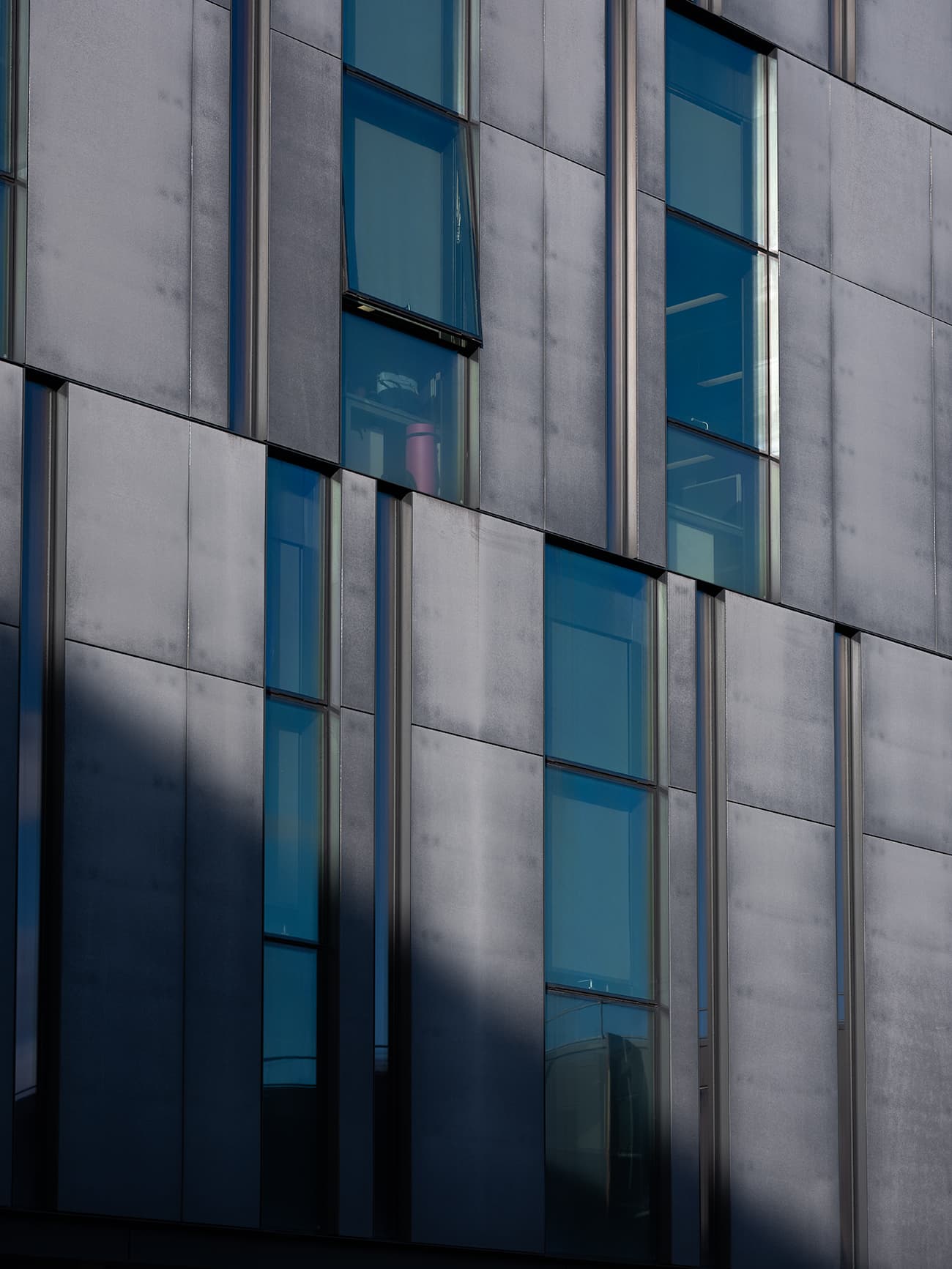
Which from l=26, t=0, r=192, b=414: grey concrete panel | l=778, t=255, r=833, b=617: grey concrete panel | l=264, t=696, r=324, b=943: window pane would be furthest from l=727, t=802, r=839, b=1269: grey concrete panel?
l=26, t=0, r=192, b=414: grey concrete panel

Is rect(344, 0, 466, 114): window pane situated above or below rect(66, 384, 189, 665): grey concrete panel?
above

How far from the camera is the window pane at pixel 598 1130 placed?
17750 mm

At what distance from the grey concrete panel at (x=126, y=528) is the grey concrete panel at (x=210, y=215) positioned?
482 millimetres

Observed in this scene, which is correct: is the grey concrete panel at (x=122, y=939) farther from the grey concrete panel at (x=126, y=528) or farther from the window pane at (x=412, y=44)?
the window pane at (x=412, y=44)

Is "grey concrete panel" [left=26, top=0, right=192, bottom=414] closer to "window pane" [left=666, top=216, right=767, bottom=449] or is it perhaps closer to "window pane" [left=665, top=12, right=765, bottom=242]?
"window pane" [left=666, top=216, right=767, bottom=449]

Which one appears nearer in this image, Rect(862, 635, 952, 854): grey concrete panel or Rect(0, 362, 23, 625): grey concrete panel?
Rect(0, 362, 23, 625): grey concrete panel

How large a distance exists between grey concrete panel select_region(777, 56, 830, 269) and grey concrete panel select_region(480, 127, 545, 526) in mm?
3295

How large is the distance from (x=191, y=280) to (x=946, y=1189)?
10.6 m

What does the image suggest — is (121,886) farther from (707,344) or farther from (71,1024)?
(707,344)

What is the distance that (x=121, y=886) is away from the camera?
15.2 m

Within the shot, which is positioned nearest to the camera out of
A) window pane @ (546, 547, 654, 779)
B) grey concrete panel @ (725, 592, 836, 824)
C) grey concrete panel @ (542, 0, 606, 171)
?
window pane @ (546, 547, 654, 779)

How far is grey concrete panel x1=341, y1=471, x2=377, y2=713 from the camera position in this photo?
17047 millimetres

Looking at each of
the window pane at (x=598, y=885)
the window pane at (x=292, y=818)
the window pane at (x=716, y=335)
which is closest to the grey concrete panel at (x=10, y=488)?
the window pane at (x=292, y=818)

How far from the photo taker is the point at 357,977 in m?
16.5
